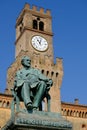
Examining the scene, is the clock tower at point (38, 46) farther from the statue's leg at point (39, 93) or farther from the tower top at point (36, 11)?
the statue's leg at point (39, 93)

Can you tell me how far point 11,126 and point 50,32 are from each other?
4352cm

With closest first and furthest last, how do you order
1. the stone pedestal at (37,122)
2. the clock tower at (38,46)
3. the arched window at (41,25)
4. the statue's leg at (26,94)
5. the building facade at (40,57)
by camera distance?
the stone pedestal at (37,122)
the statue's leg at (26,94)
the building facade at (40,57)
the clock tower at (38,46)
the arched window at (41,25)

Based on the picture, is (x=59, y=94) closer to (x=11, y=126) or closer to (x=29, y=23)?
(x=29, y=23)

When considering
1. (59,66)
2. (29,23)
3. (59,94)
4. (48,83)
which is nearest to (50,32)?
(29,23)

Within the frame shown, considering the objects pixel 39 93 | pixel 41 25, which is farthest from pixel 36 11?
pixel 39 93

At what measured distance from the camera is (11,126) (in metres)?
7.77

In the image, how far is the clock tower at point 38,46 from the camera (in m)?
44.7

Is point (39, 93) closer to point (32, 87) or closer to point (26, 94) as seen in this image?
point (32, 87)

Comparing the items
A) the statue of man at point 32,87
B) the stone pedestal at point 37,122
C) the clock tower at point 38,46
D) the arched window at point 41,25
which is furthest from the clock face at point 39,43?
the stone pedestal at point 37,122

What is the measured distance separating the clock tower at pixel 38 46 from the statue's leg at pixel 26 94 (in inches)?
1393

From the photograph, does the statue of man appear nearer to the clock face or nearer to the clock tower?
the clock tower

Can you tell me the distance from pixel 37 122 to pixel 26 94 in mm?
773

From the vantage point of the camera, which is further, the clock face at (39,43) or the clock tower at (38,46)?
the clock face at (39,43)

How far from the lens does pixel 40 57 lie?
45.5m
